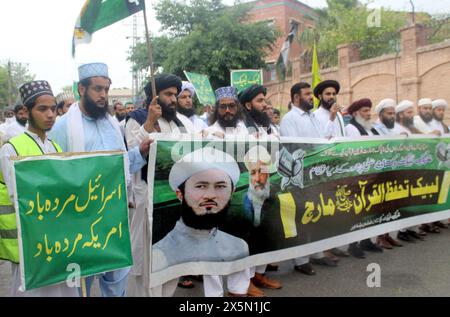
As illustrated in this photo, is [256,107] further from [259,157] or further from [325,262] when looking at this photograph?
[325,262]

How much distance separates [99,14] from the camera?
9.75ft

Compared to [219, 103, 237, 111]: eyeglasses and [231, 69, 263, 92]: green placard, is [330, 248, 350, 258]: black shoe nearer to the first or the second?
[219, 103, 237, 111]: eyeglasses

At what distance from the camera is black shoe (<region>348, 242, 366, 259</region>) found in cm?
467

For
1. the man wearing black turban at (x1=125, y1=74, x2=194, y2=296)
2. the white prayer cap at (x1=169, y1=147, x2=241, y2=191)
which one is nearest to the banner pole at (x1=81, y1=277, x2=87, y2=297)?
the man wearing black turban at (x1=125, y1=74, x2=194, y2=296)

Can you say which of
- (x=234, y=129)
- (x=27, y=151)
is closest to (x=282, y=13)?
(x=234, y=129)

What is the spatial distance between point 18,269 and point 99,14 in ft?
5.66

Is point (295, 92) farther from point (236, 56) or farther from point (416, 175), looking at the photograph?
point (236, 56)

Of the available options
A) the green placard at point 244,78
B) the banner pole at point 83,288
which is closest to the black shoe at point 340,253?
the banner pole at point 83,288

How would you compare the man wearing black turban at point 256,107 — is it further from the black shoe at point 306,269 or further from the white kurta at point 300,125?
the black shoe at point 306,269

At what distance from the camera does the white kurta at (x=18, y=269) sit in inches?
101

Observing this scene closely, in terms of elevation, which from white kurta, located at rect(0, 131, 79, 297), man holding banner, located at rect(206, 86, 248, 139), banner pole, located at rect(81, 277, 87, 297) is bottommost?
banner pole, located at rect(81, 277, 87, 297)

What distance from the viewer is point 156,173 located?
121 inches
